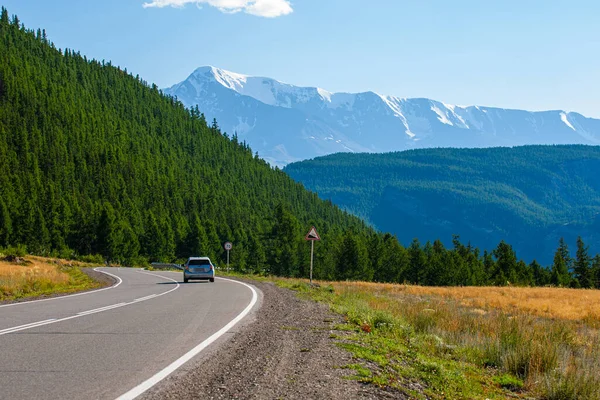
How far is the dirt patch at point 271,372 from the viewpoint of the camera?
6230 mm

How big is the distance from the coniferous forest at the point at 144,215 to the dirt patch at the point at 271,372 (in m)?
90.2

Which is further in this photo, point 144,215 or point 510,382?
point 144,215

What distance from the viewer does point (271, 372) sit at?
729cm

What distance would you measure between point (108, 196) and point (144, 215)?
13.7 metres

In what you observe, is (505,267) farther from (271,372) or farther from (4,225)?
(271,372)

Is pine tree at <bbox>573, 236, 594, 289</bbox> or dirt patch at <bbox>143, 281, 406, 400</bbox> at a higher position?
pine tree at <bbox>573, 236, 594, 289</bbox>

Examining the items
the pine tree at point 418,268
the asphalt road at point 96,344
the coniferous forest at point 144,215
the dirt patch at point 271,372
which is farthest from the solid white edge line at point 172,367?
the pine tree at point 418,268

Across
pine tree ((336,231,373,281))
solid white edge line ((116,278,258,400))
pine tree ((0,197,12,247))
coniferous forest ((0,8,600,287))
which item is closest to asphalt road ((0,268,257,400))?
solid white edge line ((116,278,258,400))

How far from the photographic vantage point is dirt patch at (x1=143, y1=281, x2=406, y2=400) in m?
6.23

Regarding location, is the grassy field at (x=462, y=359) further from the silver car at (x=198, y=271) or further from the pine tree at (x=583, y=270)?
the pine tree at (x=583, y=270)

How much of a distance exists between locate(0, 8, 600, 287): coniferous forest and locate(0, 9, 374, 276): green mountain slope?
0.32m

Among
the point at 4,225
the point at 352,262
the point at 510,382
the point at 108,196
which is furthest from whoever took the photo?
the point at 108,196

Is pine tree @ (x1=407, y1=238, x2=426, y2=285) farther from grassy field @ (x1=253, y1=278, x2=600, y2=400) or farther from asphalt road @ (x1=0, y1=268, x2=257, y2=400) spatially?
asphalt road @ (x1=0, y1=268, x2=257, y2=400)

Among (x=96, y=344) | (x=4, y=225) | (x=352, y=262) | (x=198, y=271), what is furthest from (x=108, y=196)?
(x=96, y=344)
